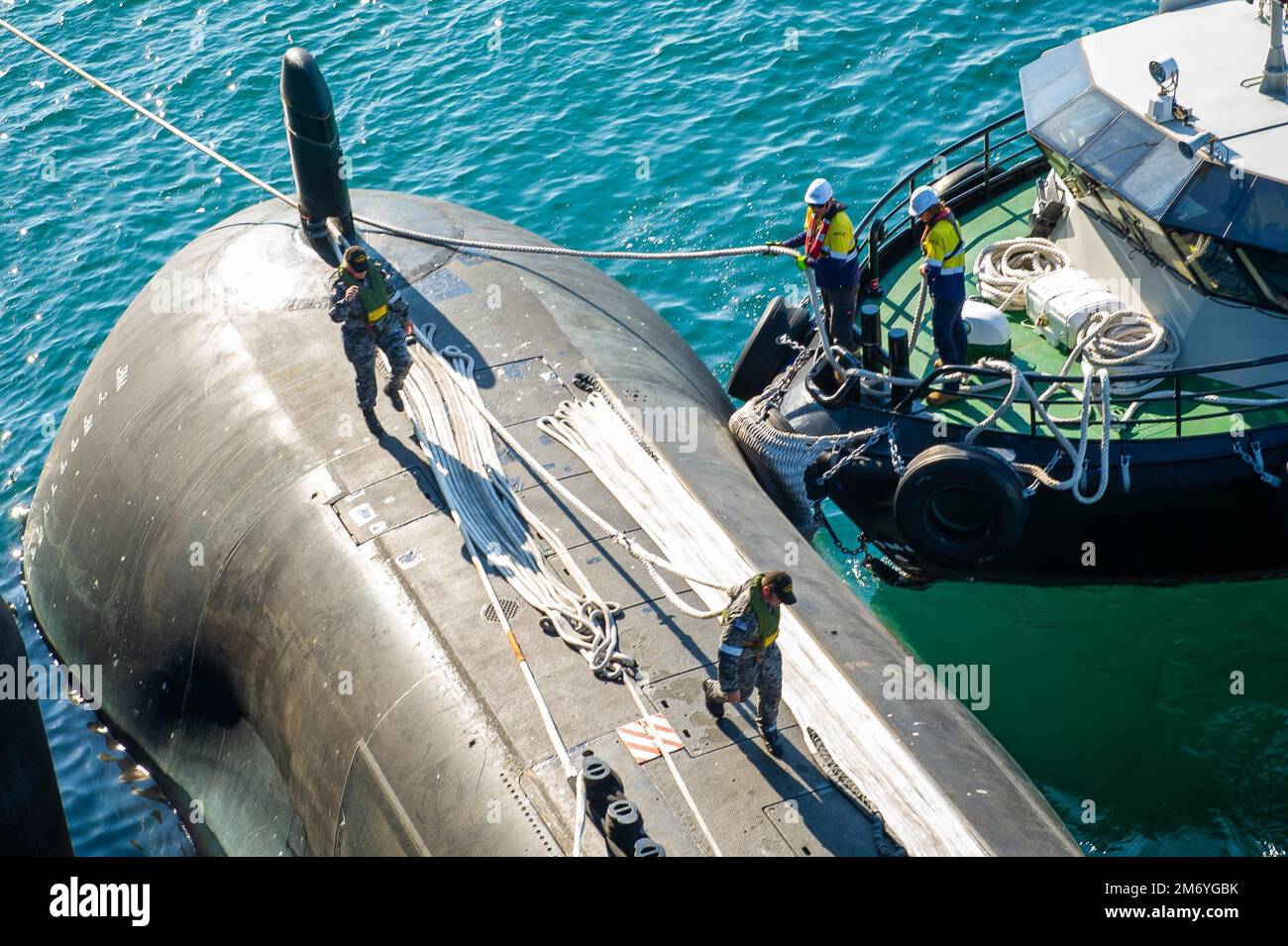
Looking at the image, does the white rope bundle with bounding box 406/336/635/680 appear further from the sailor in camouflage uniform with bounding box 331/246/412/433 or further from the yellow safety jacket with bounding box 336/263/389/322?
the yellow safety jacket with bounding box 336/263/389/322

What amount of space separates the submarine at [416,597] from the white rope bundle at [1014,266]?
3.67 metres

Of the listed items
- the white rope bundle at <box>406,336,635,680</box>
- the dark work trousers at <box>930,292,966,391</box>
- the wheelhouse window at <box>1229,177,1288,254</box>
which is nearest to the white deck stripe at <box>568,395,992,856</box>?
the white rope bundle at <box>406,336,635,680</box>

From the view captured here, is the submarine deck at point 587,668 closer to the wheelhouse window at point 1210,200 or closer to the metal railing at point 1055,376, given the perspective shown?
the metal railing at point 1055,376

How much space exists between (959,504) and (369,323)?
21.7 feet

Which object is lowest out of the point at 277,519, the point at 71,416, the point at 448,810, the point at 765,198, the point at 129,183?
the point at 448,810

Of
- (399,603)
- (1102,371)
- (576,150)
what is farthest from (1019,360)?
(576,150)

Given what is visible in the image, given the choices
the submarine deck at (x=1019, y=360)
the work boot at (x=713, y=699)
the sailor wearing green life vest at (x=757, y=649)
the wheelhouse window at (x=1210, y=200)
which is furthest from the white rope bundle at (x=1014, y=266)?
the work boot at (x=713, y=699)

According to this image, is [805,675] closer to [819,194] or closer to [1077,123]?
[819,194]

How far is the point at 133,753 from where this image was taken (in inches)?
631

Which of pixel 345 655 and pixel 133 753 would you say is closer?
pixel 345 655

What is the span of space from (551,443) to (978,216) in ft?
26.1

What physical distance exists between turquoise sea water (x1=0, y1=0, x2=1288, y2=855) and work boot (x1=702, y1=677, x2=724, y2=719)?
18.8 feet

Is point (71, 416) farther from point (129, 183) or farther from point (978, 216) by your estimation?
point (978, 216)

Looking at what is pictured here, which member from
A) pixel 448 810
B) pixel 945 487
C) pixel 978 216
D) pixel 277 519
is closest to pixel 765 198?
pixel 978 216
